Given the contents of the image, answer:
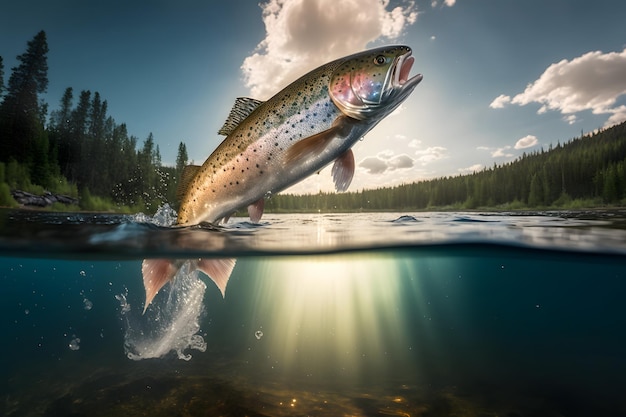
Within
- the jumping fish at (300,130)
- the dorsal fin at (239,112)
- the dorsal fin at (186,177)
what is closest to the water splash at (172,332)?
the dorsal fin at (186,177)

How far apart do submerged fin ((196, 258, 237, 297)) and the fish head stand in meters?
1.80

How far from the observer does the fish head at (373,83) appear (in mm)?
2514

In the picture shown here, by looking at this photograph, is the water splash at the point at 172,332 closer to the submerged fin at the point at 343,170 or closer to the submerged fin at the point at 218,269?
the submerged fin at the point at 218,269

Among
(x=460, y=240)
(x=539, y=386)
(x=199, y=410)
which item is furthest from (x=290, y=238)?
(x=539, y=386)

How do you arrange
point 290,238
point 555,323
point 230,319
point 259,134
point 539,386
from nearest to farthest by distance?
point 259,134
point 290,238
point 539,386
point 230,319
point 555,323

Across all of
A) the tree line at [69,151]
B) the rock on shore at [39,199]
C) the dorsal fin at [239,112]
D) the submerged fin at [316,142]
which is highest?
the tree line at [69,151]

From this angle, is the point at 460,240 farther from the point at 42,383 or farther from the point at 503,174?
the point at 503,174

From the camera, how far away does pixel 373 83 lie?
8.34 feet

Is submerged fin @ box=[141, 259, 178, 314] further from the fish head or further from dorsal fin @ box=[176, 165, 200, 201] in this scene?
the fish head

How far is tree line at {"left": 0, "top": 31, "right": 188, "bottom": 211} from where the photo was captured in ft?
147

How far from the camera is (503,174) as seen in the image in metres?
87.9

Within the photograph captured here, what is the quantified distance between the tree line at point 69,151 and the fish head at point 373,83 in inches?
1199

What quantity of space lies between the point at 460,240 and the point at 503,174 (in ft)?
280

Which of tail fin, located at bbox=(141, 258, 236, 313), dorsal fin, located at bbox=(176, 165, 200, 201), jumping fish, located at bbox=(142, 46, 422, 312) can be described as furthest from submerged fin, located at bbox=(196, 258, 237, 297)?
dorsal fin, located at bbox=(176, 165, 200, 201)
